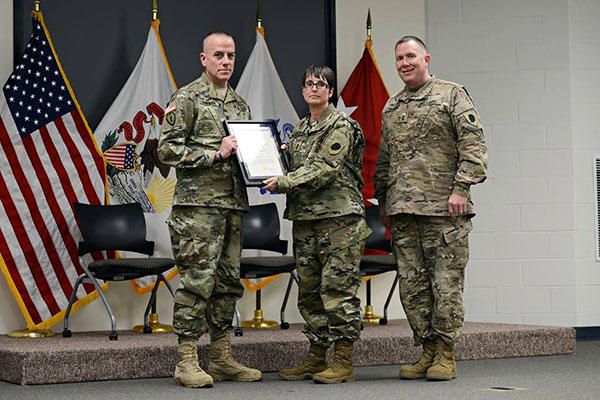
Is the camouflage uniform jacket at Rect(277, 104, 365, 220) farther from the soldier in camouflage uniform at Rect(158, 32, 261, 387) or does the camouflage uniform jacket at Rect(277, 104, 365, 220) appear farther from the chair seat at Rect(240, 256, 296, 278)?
the chair seat at Rect(240, 256, 296, 278)

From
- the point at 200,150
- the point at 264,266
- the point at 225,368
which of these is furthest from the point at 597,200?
the point at 200,150

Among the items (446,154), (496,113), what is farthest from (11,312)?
(496,113)

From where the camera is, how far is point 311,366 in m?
4.57

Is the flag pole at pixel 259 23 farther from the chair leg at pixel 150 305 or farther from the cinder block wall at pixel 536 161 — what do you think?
the chair leg at pixel 150 305

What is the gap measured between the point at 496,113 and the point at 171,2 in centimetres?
261

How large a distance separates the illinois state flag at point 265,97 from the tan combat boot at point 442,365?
97.2 inches

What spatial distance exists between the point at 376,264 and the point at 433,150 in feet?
6.64

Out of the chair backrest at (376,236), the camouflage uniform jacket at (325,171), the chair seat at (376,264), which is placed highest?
the camouflage uniform jacket at (325,171)

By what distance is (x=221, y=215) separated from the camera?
4.39 meters

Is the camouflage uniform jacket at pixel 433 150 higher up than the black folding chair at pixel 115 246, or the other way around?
the camouflage uniform jacket at pixel 433 150

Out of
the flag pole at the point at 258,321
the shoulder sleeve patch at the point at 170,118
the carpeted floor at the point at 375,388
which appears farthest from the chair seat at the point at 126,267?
the shoulder sleeve patch at the point at 170,118

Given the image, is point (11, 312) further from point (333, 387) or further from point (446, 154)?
point (446, 154)

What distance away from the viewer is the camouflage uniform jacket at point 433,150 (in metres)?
4.41

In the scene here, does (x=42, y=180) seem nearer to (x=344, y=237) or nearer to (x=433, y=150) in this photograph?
(x=344, y=237)
